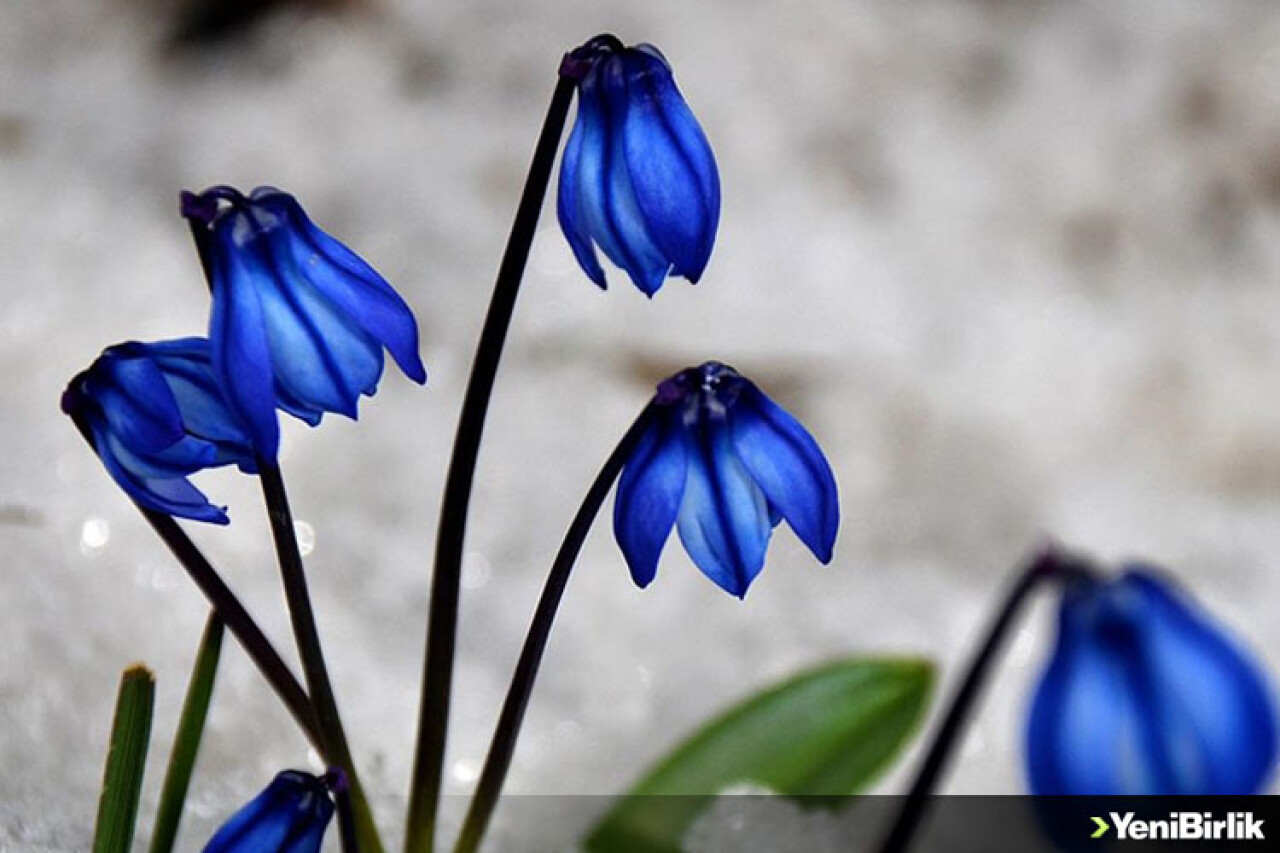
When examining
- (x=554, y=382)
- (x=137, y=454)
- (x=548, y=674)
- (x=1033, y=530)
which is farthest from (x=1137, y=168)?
(x=137, y=454)

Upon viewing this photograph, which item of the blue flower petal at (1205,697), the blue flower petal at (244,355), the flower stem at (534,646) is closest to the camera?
the blue flower petal at (1205,697)

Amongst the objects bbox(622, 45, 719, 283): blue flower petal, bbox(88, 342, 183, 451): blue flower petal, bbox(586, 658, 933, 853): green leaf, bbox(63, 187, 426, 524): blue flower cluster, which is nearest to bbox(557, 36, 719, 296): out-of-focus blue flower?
bbox(622, 45, 719, 283): blue flower petal

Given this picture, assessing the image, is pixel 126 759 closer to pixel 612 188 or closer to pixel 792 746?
pixel 612 188

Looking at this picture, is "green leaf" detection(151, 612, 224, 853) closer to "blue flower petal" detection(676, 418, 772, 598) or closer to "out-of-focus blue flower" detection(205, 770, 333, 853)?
"out-of-focus blue flower" detection(205, 770, 333, 853)

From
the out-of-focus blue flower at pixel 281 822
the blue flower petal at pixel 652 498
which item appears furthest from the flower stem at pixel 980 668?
the out-of-focus blue flower at pixel 281 822

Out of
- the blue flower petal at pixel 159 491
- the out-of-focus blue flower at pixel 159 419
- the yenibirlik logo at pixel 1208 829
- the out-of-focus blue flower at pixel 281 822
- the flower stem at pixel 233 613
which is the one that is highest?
the out-of-focus blue flower at pixel 159 419

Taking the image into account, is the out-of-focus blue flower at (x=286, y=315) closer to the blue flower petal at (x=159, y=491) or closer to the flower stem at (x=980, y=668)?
the blue flower petal at (x=159, y=491)

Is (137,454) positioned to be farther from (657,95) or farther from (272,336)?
(657,95)
